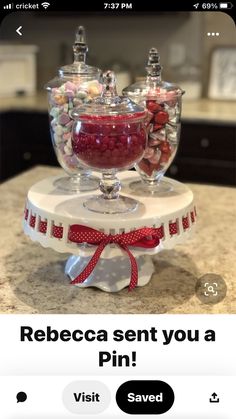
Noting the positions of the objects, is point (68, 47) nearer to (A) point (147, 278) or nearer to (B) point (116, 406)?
(A) point (147, 278)

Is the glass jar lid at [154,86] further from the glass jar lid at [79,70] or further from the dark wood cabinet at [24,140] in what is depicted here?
the dark wood cabinet at [24,140]

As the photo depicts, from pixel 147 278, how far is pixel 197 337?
0.13 meters

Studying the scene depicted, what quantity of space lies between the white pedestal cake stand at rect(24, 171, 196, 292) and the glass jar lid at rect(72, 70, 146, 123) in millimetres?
77

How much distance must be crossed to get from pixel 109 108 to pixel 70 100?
0.08 meters

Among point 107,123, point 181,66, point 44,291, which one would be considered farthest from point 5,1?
point 181,66

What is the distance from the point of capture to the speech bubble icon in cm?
37

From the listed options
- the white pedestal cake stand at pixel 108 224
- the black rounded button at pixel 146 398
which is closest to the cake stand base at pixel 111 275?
the white pedestal cake stand at pixel 108 224

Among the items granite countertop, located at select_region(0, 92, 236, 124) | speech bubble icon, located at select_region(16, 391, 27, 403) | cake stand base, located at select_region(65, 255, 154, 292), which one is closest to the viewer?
speech bubble icon, located at select_region(16, 391, 27, 403)

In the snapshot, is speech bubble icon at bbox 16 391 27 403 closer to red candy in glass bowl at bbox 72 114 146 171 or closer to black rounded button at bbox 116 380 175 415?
black rounded button at bbox 116 380 175 415

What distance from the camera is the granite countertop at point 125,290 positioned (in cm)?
46

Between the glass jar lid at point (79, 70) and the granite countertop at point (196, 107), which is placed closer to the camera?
the glass jar lid at point (79, 70)

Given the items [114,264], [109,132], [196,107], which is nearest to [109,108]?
[109,132]

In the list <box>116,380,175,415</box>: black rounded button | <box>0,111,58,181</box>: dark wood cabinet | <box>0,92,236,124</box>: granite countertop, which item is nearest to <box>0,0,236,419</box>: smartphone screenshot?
<box>116,380,175,415</box>: black rounded button

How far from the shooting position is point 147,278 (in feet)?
1.65
